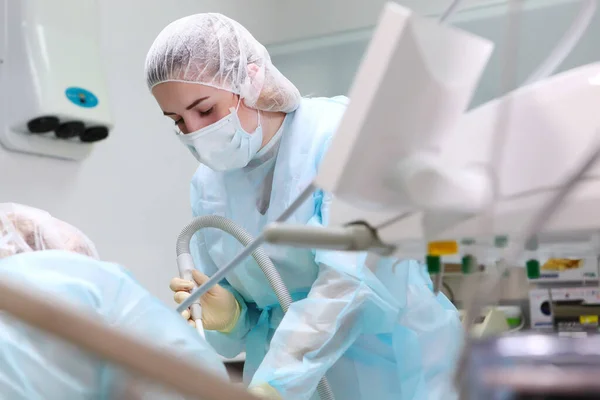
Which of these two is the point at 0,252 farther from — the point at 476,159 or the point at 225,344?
the point at 476,159

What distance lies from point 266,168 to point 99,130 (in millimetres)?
865

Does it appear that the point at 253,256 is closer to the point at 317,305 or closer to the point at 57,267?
the point at 317,305

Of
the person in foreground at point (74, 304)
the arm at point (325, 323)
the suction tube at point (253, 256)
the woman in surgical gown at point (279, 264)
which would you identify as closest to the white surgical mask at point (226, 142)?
the woman in surgical gown at point (279, 264)

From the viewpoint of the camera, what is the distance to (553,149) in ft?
2.28

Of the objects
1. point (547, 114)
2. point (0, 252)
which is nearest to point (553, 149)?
point (547, 114)

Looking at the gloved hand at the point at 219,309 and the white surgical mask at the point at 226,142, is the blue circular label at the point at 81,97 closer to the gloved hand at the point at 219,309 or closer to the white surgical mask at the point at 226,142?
the white surgical mask at the point at 226,142

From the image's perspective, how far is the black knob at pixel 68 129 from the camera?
2143mm

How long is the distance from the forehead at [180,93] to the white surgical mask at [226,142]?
0.21ft

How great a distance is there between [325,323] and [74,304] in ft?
1.92

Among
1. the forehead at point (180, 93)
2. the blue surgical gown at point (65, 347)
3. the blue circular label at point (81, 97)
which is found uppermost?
the blue circular label at point (81, 97)

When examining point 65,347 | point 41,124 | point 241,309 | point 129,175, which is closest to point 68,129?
point 41,124

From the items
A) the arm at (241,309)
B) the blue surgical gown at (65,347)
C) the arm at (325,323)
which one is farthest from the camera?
the arm at (241,309)

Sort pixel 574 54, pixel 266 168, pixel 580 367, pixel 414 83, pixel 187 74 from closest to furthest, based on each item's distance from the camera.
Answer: pixel 580 367 → pixel 414 83 → pixel 187 74 → pixel 266 168 → pixel 574 54

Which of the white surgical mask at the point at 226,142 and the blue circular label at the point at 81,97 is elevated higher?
the blue circular label at the point at 81,97
